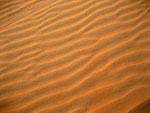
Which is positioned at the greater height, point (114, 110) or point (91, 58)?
point (91, 58)

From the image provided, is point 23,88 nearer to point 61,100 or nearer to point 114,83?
point 61,100

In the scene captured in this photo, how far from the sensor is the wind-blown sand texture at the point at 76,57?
2.31 metres

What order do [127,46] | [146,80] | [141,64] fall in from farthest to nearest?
[127,46]
[141,64]
[146,80]

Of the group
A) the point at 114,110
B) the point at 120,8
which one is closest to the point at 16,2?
the point at 120,8

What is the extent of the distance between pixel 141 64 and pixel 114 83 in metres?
0.45

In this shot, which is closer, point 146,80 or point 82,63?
point 146,80

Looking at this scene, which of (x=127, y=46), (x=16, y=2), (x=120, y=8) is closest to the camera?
(x=127, y=46)

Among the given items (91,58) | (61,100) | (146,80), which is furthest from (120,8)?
(61,100)

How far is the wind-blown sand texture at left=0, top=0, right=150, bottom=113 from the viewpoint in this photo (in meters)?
2.31

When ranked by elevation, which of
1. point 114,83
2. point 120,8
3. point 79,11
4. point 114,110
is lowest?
point 114,110

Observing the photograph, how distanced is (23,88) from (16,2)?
202 cm

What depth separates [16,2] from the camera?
12.6 ft

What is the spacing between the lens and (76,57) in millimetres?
2723

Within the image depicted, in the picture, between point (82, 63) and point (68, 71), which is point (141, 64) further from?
point (68, 71)
